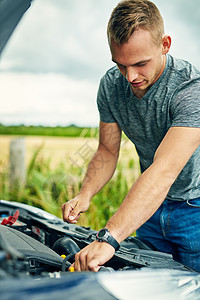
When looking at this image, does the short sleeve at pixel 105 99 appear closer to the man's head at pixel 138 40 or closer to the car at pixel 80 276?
the man's head at pixel 138 40

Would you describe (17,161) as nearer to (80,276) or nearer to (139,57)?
(139,57)

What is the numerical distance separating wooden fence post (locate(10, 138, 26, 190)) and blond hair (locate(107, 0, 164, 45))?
400 centimetres

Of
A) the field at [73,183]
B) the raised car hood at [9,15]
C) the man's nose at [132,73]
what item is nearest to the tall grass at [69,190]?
the field at [73,183]

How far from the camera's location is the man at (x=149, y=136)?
1535 mm

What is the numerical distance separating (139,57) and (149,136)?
0.57 metres

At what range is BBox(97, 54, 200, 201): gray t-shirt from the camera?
1.78m

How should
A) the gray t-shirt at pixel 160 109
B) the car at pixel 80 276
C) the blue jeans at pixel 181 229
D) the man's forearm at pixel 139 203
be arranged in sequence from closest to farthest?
1. the car at pixel 80 276
2. the man's forearm at pixel 139 203
3. the gray t-shirt at pixel 160 109
4. the blue jeans at pixel 181 229

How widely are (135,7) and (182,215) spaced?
1132 millimetres

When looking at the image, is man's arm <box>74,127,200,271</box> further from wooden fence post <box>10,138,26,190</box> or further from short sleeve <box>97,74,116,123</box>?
wooden fence post <box>10,138,26,190</box>

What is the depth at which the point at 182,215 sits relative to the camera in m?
2.11

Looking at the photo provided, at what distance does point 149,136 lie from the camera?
211 cm

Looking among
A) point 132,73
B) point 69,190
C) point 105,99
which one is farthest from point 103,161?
point 69,190

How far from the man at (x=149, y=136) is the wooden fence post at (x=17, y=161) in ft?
11.1

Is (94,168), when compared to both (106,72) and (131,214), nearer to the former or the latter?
(106,72)
